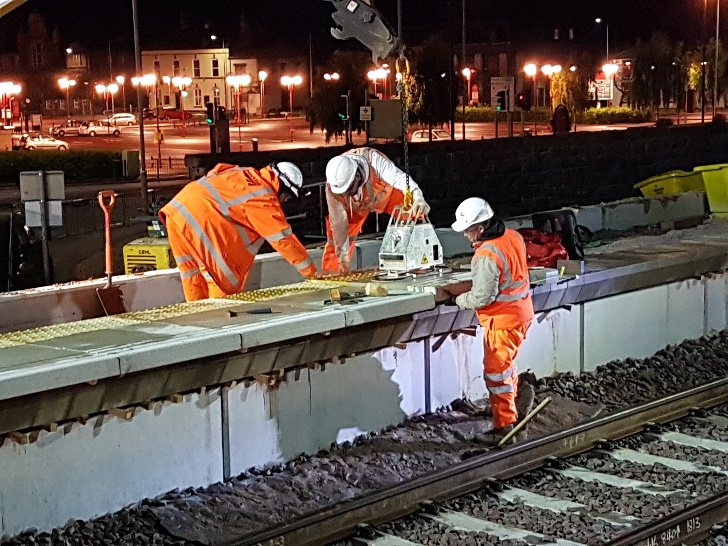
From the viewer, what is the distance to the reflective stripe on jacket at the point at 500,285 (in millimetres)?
9031

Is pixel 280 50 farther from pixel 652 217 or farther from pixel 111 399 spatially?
pixel 111 399

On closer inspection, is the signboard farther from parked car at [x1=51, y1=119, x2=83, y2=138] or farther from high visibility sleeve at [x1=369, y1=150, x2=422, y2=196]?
high visibility sleeve at [x1=369, y1=150, x2=422, y2=196]

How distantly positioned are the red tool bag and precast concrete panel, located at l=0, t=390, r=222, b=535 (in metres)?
4.34

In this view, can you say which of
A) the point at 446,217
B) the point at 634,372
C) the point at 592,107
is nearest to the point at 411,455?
the point at 634,372

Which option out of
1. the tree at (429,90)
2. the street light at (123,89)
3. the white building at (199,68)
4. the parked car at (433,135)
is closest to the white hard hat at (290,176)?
the tree at (429,90)

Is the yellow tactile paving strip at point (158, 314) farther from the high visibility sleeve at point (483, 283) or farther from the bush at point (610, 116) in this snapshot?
the bush at point (610, 116)

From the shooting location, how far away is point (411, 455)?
9227mm

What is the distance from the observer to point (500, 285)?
9164 mm

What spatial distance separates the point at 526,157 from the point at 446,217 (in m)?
3.83

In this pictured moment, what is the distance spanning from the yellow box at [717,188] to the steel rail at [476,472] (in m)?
10.7

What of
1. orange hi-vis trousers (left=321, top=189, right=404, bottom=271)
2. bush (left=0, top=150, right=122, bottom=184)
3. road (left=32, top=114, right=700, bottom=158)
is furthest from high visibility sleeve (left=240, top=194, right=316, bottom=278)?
road (left=32, top=114, right=700, bottom=158)

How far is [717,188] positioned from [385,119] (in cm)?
738

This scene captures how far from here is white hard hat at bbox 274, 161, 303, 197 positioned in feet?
32.0

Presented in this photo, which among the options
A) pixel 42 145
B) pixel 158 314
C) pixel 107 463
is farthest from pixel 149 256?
pixel 42 145
